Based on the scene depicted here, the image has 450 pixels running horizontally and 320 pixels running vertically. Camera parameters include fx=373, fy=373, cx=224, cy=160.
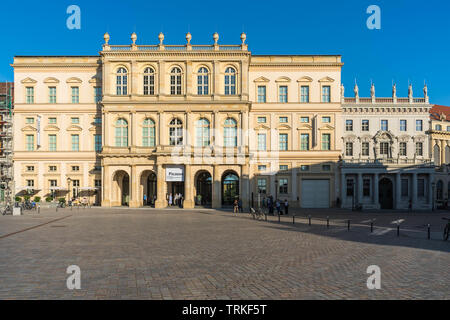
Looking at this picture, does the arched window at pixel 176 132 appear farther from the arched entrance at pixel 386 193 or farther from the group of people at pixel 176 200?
the arched entrance at pixel 386 193

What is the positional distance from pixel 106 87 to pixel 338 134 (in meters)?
30.8

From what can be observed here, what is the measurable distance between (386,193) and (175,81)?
32.5 m

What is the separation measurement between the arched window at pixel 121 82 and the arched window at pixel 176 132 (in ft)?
23.9

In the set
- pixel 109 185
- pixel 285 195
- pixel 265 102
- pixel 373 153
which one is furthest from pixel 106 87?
pixel 373 153

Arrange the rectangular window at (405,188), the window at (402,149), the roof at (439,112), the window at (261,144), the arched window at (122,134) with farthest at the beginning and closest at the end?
the roof at (439,112)
the window at (402,149)
the rectangular window at (405,188)
the window at (261,144)
the arched window at (122,134)

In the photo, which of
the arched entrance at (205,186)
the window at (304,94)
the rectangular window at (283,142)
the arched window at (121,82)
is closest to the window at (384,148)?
the window at (304,94)

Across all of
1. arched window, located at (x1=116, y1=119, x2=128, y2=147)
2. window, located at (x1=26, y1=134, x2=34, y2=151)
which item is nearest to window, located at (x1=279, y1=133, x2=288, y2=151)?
arched window, located at (x1=116, y1=119, x2=128, y2=147)

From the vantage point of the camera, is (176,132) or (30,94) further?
(30,94)

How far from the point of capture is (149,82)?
47.4 metres

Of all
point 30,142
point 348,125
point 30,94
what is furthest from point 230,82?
point 30,142

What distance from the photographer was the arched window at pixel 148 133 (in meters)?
47.2

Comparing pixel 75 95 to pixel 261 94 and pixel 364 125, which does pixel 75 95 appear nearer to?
pixel 261 94

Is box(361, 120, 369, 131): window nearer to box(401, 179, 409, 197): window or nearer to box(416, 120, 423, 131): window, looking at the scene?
box(416, 120, 423, 131): window

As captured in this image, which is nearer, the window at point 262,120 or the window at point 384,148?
the window at point 262,120
